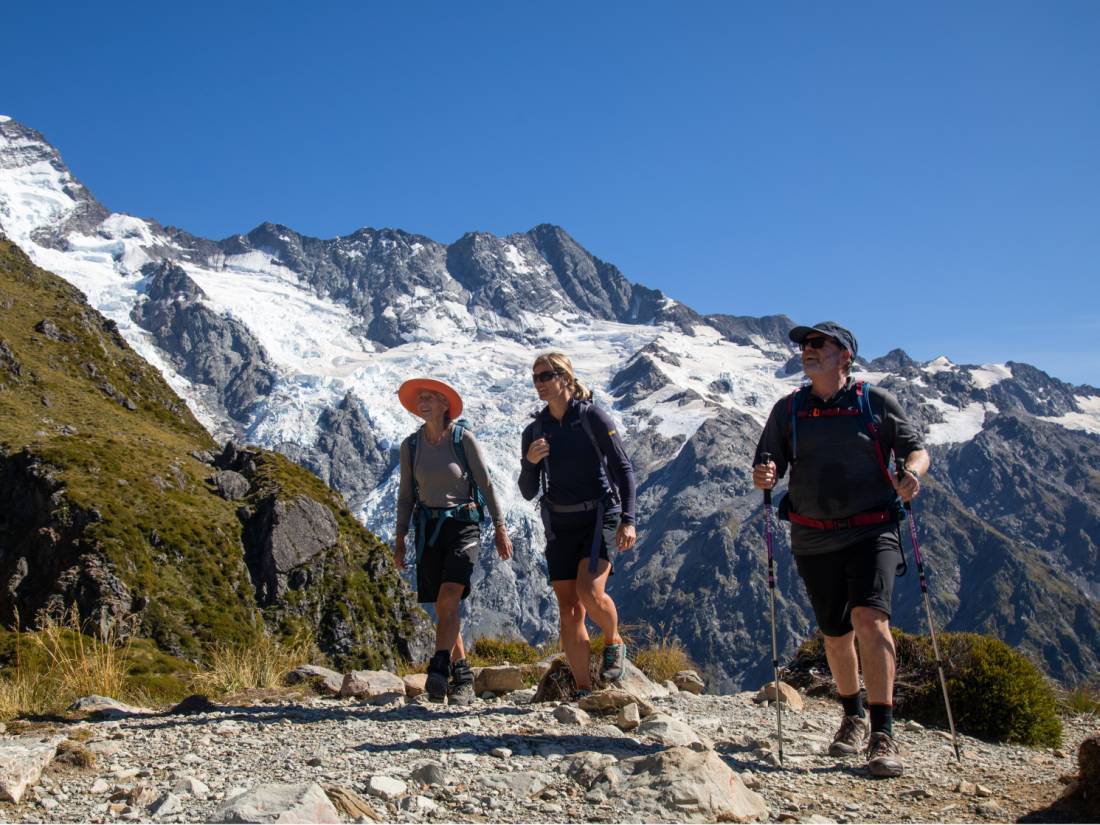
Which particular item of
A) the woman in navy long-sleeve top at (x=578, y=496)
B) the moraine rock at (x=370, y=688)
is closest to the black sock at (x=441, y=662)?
the moraine rock at (x=370, y=688)

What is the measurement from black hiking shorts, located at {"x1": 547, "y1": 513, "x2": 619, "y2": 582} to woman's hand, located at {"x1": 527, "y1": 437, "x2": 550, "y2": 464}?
1.80 ft

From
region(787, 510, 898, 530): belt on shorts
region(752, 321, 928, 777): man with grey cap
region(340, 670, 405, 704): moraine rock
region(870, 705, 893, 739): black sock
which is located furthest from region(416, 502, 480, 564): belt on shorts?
region(870, 705, 893, 739): black sock

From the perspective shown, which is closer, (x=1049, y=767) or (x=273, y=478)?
(x=1049, y=767)

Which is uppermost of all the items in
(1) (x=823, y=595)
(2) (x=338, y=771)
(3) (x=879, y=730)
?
(1) (x=823, y=595)

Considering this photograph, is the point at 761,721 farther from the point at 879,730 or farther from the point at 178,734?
the point at 178,734

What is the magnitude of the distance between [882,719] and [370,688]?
5.37 metres

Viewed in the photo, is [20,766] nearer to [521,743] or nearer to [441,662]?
[521,743]

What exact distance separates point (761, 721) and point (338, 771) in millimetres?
4214

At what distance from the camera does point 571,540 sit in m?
7.96

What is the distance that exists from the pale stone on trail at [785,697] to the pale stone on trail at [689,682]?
181cm

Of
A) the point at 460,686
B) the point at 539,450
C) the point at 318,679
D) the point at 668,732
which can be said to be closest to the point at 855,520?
the point at 668,732

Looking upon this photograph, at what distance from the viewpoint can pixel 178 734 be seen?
21.6ft

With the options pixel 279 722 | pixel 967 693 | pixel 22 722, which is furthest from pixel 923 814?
pixel 22 722

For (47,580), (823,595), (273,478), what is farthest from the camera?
(273,478)
